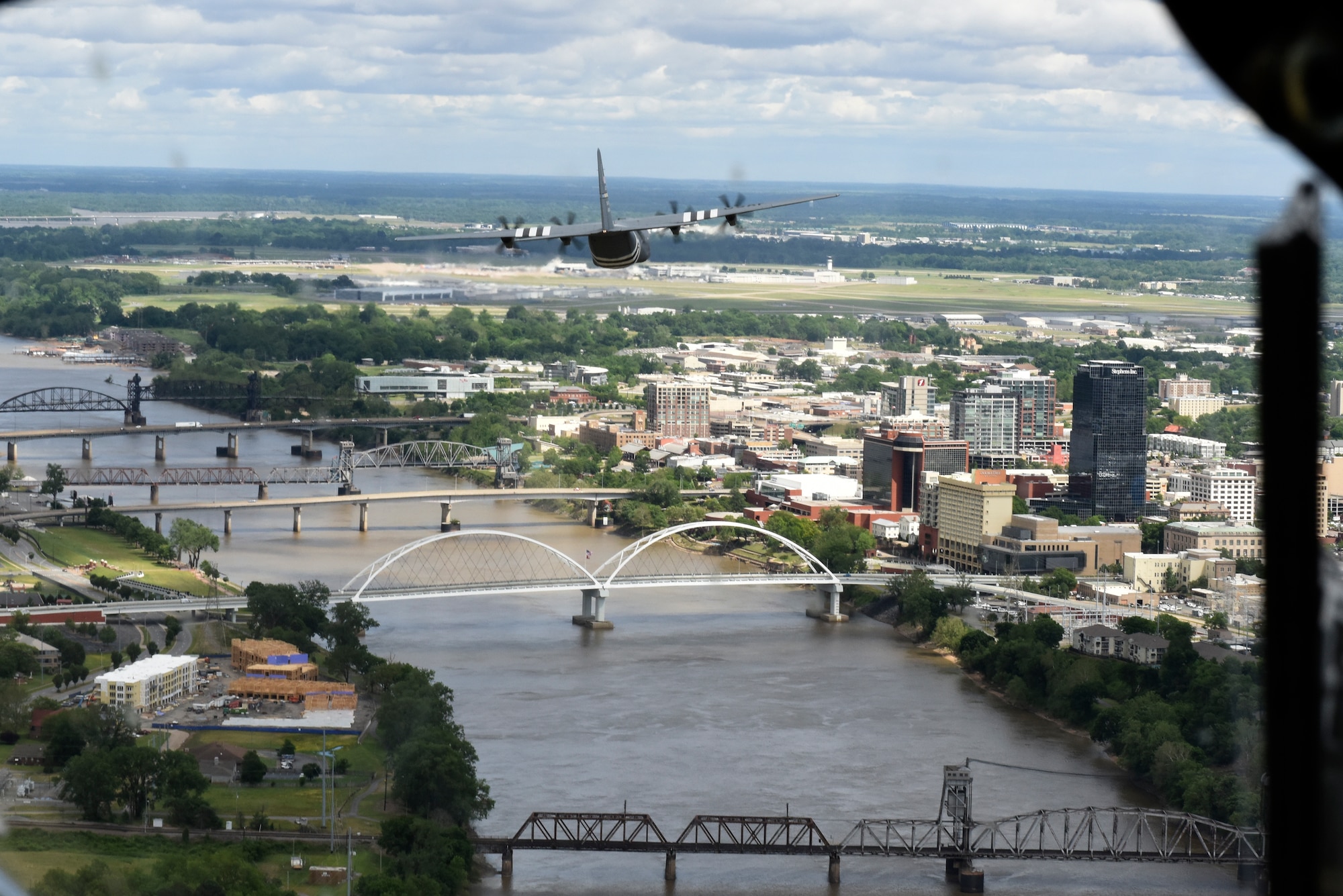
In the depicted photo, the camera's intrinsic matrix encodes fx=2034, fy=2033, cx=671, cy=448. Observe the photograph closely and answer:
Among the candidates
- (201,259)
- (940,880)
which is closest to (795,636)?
(940,880)

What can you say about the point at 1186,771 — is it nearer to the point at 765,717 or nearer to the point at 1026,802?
the point at 1026,802

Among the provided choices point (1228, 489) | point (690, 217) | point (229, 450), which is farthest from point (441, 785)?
point (229, 450)

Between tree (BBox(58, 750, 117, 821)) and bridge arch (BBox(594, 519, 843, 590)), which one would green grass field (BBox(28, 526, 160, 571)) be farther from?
tree (BBox(58, 750, 117, 821))

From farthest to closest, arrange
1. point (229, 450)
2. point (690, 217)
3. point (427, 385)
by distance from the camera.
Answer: point (427, 385)
point (229, 450)
point (690, 217)

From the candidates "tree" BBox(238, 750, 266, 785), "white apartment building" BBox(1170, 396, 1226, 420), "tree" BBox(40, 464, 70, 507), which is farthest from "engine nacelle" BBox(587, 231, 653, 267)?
"white apartment building" BBox(1170, 396, 1226, 420)

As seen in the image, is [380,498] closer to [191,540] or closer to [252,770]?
[191,540]

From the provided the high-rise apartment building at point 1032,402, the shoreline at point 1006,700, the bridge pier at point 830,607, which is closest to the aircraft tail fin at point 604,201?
the shoreline at point 1006,700

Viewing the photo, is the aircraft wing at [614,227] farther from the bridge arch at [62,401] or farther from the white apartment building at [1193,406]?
the white apartment building at [1193,406]

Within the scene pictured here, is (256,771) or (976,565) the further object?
(976,565)
